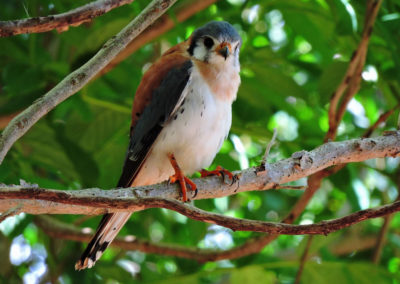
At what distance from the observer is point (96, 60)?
89.4 inches

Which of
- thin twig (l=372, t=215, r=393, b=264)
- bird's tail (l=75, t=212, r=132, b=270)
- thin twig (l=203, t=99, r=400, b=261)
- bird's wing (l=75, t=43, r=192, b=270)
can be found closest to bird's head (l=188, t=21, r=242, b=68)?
bird's wing (l=75, t=43, r=192, b=270)

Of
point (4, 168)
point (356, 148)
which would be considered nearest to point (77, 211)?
point (4, 168)

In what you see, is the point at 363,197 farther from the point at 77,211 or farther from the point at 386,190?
the point at 77,211

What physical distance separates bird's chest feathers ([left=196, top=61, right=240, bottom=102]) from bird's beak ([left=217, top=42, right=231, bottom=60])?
74mm

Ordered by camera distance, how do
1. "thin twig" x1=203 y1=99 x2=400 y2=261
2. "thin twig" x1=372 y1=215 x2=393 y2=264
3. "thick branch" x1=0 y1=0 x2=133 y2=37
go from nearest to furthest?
"thick branch" x1=0 y1=0 x2=133 y2=37
"thin twig" x1=203 y1=99 x2=400 y2=261
"thin twig" x1=372 y1=215 x2=393 y2=264

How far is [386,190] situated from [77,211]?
146 inches

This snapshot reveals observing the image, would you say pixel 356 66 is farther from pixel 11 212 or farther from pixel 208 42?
pixel 11 212

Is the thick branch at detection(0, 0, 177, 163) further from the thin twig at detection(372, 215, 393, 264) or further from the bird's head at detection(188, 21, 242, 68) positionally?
the thin twig at detection(372, 215, 393, 264)

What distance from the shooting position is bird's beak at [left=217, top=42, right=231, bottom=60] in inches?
145

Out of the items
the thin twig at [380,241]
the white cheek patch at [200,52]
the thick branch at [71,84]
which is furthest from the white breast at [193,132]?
the thin twig at [380,241]

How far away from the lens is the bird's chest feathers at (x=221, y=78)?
11.4ft

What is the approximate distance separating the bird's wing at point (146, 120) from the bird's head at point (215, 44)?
173mm

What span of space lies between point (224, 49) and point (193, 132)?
65 centimetres

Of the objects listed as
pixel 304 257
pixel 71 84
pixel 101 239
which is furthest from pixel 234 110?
pixel 71 84
